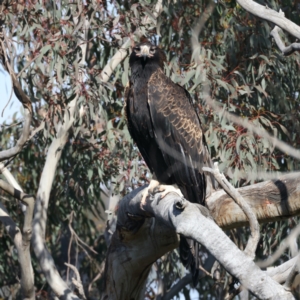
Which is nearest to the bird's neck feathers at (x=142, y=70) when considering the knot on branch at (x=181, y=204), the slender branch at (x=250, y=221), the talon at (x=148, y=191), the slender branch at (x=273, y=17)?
the talon at (x=148, y=191)

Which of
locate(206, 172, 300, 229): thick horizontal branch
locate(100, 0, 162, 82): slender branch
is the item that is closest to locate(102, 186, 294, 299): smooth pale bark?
locate(206, 172, 300, 229): thick horizontal branch

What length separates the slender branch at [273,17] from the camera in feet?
10.7

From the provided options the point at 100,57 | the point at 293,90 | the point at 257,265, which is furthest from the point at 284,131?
the point at 257,265

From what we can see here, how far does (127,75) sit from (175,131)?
4.86 ft

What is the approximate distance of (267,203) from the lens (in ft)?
12.0

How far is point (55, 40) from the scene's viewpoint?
5.49 metres

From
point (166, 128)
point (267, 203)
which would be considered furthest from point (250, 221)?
point (166, 128)

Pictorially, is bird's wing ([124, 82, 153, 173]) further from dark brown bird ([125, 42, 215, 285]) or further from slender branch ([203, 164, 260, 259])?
slender branch ([203, 164, 260, 259])

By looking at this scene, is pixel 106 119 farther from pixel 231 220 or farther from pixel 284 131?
pixel 231 220

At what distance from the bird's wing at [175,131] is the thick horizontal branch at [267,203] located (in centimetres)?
47

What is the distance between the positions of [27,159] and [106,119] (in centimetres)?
122

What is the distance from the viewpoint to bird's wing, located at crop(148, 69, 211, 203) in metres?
4.29

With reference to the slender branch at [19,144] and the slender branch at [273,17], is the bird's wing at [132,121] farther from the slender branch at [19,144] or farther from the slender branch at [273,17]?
the slender branch at [273,17]

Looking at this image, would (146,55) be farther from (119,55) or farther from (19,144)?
(119,55)
